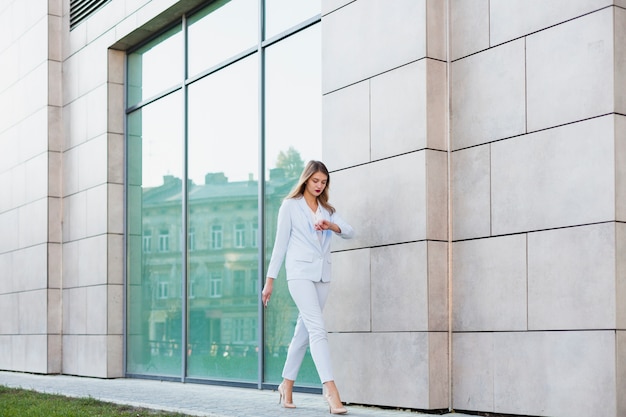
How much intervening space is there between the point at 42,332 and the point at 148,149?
357 centimetres

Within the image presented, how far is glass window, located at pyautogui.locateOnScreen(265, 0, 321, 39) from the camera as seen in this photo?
10.1m

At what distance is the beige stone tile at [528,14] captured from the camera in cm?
690

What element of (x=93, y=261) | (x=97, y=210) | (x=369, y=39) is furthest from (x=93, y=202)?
(x=369, y=39)

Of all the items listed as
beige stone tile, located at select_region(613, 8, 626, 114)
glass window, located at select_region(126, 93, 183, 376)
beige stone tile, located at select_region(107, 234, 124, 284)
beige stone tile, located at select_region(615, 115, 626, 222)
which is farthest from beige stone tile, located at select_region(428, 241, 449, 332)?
beige stone tile, located at select_region(107, 234, 124, 284)

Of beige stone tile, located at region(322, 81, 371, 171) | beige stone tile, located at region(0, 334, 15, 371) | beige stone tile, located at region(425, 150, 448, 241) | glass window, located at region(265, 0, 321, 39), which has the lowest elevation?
beige stone tile, located at region(0, 334, 15, 371)

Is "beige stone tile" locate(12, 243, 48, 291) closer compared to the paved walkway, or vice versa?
the paved walkway

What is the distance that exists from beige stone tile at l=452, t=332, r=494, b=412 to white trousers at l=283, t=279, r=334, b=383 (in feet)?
3.37

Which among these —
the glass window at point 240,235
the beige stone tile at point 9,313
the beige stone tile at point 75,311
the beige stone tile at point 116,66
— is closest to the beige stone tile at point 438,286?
the glass window at point 240,235

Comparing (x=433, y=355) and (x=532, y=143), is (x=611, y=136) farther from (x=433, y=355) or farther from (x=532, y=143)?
(x=433, y=355)

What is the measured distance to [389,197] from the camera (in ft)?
27.0

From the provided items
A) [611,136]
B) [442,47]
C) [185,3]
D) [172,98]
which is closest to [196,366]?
[172,98]

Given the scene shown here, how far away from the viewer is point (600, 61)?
6.69 metres

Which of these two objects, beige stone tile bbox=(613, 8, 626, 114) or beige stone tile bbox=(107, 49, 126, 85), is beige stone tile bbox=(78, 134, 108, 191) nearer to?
beige stone tile bbox=(107, 49, 126, 85)

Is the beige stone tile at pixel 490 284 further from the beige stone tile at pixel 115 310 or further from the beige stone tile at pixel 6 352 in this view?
the beige stone tile at pixel 6 352
